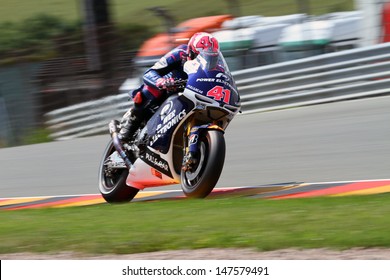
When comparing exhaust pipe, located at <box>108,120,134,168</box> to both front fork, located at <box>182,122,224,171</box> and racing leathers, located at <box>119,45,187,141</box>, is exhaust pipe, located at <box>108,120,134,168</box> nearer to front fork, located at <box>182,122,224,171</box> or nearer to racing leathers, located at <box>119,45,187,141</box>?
racing leathers, located at <box>119,45,187,141</box>

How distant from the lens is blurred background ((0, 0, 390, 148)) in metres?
17.2

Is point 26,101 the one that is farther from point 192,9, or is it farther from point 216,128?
point 216,128

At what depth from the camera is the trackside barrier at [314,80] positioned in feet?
50.9

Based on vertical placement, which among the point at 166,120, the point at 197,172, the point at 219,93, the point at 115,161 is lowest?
the point at 115,161

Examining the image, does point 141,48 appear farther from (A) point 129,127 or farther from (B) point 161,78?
(B) point 161,78

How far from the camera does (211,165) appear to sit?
805cm

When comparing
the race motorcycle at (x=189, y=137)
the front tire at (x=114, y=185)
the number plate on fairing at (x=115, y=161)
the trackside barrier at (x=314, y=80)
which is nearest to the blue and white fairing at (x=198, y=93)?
the race motorcycle at (x=189, y=137)

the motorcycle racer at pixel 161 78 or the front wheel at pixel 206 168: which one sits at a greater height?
the motorcycle racer at pixel 161 78

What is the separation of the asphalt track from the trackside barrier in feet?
1.35

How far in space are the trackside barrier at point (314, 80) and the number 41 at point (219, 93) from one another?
7.35 meters

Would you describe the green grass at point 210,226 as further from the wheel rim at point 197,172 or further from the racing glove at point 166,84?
the racing glove at point 166,84

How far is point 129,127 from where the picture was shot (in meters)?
9.16

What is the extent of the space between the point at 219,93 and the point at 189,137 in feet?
1.50

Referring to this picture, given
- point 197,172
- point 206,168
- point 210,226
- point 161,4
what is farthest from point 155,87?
point 161,4
